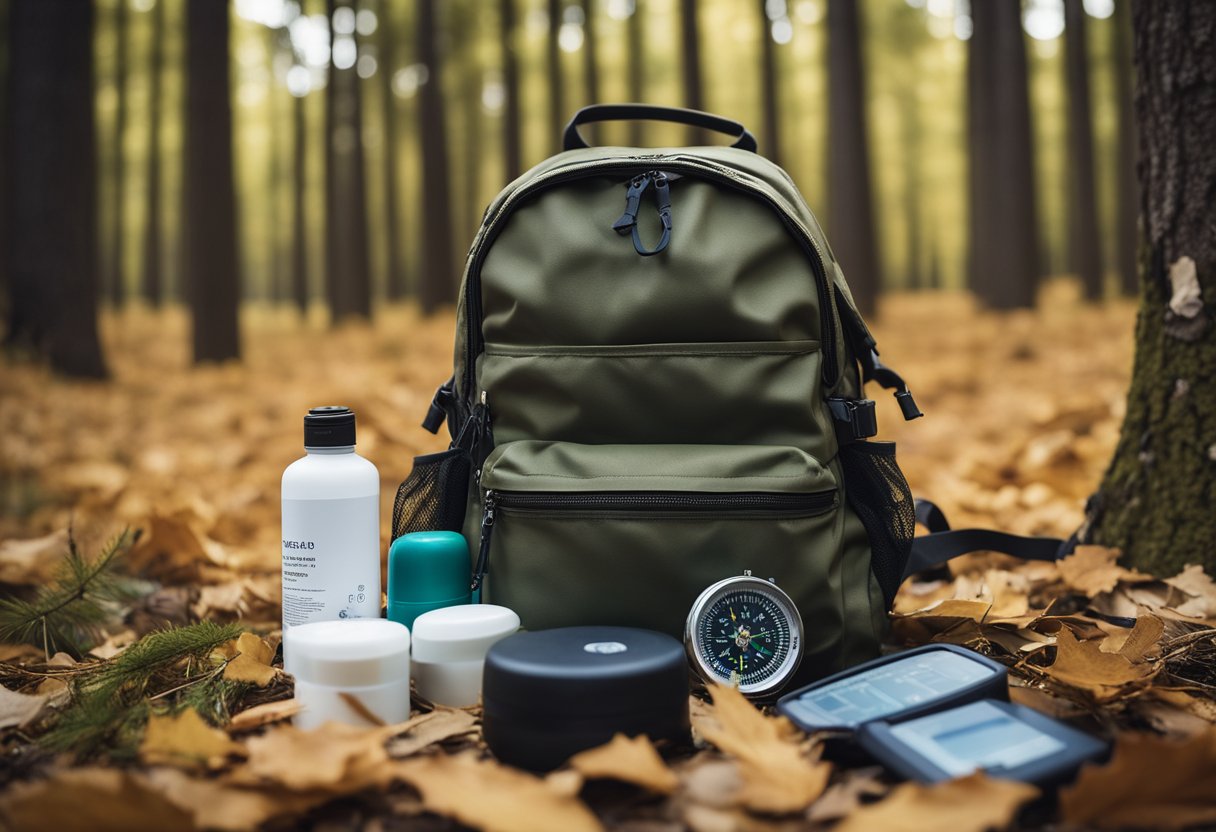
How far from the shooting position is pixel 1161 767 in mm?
1210

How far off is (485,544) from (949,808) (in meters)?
1.08

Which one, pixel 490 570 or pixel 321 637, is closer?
pixel 321 637

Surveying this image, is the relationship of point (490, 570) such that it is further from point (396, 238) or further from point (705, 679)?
point (396, 238)

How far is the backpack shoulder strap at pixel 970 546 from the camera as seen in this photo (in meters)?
2.28

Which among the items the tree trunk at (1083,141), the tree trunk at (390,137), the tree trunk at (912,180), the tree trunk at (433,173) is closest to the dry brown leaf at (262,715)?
the tree trunk at (433,173)

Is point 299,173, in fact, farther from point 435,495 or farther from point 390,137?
point 435,495

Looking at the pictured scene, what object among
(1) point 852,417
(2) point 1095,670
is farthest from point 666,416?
(2) point 1095,670

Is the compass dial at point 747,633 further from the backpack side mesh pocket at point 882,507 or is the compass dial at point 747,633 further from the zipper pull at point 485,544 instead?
the zipper pull at point 485,544

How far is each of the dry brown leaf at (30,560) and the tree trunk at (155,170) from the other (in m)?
15.4

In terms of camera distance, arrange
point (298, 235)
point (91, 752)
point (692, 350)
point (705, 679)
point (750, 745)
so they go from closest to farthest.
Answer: point (750, 745) → point (91, 752) → point (705, 679) → point (692, 350) → point (298, 235)

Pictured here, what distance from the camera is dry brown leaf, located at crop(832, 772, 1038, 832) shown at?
3.68 feet

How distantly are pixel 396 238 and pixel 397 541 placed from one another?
16047mm

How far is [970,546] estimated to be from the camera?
230cm

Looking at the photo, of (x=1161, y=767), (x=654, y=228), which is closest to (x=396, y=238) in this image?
(x=654, y=228)
